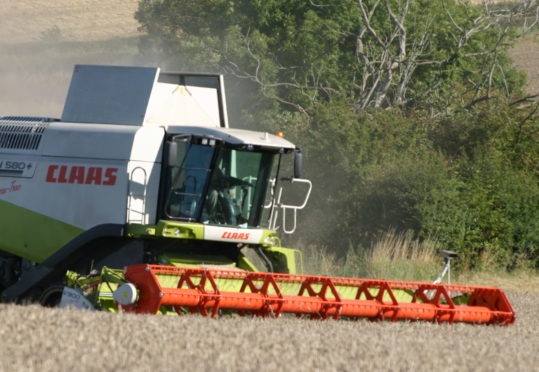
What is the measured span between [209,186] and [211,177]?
11 cm

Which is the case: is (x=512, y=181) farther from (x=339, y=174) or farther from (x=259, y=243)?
(x=259, y=243)

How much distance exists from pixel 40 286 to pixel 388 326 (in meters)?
4.21

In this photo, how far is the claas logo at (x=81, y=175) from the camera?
10.7m

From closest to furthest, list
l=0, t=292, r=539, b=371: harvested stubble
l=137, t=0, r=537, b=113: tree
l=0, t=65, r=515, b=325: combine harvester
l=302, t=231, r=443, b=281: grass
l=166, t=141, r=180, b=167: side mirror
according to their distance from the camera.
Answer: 1. l=0, t=292, r=539, b=371: harvested stubble
2. l=166, t=141, r=180, b=167: side mirror
3. l=0, t=65, r=515, b=325: combine harvester
4. l=302, t=231, r=443, b=281: grass
5. l=137, t=0, r=537, b=113: tree

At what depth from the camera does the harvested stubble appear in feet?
20.4

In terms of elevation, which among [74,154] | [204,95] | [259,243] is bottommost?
[259,243]

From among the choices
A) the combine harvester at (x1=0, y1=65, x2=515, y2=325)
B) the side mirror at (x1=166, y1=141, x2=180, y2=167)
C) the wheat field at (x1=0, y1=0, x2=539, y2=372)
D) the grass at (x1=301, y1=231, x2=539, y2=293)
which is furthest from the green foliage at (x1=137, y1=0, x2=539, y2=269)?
the side mirror at (x1=166, y1=141, x2=180, y2=167)

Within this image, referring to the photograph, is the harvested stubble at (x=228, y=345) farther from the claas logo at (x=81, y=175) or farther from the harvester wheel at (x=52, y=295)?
the claas logo at (x=81, y=175)

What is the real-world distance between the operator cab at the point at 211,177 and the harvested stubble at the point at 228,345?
76.3 inches

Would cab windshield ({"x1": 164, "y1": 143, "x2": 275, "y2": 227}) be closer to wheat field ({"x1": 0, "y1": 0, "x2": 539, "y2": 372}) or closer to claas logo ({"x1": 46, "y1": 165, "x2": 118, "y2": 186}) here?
claas logo ({"x1": 46, "y1": 165, "x2": 118, "y2": 186})

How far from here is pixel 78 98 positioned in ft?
37.7

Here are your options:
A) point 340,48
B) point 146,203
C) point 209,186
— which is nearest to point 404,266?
point 209,186

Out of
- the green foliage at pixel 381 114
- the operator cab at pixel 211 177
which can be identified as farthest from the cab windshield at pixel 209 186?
the green foliage at pixel 381 114

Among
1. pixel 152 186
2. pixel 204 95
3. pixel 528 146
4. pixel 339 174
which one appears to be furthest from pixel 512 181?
pixel 152 186
